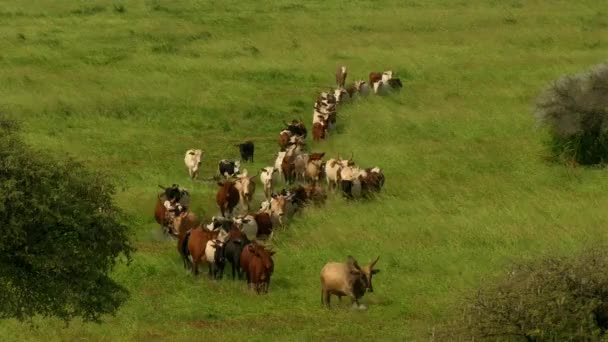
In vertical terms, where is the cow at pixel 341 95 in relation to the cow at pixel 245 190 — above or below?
above

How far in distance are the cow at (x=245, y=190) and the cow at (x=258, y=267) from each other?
6.02 m

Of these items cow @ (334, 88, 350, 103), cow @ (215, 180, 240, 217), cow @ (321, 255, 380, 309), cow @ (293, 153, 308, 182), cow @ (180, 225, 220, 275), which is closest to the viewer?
cow @ (321, 255, 380, 309)

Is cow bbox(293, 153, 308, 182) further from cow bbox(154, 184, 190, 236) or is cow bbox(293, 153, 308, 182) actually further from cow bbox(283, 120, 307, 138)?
cow bbox(154, 184, 190, 236)

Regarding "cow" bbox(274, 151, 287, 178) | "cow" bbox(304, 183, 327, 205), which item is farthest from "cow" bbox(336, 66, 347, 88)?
"cow" bbox(304, 183, 327, 205)

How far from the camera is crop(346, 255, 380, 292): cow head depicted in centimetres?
2169

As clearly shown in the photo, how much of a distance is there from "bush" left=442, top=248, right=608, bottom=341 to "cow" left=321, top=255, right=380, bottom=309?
5.57 meters

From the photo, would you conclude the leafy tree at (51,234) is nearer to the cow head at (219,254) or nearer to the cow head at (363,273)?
the cow head at (363,273)

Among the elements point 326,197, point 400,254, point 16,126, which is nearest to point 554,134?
point 326,197

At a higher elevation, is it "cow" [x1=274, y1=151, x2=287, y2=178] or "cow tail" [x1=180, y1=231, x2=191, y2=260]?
"cow" [x1=274, y1=151, x2=287, y2=178]

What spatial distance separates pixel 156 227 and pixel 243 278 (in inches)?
165

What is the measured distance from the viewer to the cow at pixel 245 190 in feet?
96.2

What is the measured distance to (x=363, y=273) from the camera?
2180 cm

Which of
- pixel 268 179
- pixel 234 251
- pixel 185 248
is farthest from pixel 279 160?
pixel 234 251

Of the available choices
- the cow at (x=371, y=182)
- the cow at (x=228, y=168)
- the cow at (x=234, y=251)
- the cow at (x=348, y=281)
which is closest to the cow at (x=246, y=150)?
the cow at (x=228, y=168)
